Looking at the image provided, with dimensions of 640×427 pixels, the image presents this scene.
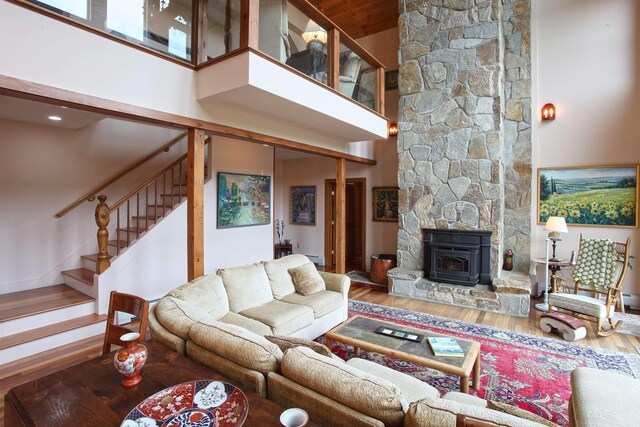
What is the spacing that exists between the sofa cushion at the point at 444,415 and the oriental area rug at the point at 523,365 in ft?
5.58

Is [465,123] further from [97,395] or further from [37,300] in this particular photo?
[37,300]

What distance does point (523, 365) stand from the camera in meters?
3.07

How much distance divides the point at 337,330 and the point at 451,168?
11.6 feet

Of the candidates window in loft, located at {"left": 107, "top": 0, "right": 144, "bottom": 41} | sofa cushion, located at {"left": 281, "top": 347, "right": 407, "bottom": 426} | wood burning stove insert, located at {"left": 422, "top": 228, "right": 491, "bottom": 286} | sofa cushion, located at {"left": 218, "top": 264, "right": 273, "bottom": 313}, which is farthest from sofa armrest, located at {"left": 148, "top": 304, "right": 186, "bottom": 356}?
wood burning stove insert, located at {"left": 422, "top": 228, "right": 491, "bottom": 286}

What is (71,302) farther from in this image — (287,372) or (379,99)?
(379,99)

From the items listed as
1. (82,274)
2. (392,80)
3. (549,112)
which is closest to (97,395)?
(82,274)

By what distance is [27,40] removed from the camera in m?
2.29

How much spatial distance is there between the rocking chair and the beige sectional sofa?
2.79 metres

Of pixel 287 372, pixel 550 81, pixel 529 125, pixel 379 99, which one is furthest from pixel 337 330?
pixel 550 81

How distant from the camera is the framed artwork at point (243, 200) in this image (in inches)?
209

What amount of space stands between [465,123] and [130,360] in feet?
17.4

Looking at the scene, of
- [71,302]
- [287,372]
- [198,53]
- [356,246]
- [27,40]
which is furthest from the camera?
[356,246]

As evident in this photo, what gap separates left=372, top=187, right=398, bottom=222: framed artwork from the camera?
22.2ft

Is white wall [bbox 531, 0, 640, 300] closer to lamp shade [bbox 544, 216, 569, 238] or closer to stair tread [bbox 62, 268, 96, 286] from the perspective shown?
lamp shade [bbox 544, 216, 569, 238]
